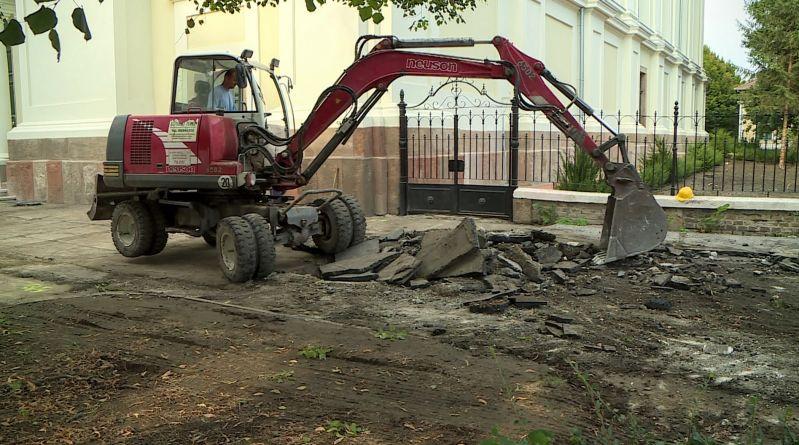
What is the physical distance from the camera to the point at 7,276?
8.42m

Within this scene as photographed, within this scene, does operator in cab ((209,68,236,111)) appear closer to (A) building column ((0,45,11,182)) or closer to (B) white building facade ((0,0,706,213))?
(B) white building facade ((0,0,706,213))

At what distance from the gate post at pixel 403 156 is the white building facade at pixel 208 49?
0.20 meters

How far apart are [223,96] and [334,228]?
7.03 feet

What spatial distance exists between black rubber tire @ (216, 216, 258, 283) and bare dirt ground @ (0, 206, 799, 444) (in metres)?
0.17

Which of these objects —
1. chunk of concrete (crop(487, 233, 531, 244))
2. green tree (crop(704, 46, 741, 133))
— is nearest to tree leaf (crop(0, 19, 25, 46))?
chunk of concrete (crop(487, 233, 531, 244))

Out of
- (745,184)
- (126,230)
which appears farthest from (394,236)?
(745,184)

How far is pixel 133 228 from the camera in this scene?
9.19 meters

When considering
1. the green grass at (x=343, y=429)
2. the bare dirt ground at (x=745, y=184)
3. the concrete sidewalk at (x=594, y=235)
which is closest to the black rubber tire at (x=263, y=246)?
the concrete sidewalk at (x=594, y=235)

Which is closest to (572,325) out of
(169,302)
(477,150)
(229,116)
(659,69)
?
(169,302)

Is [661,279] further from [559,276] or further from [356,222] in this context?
[356,222]

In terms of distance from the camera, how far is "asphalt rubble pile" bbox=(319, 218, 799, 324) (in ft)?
23.0

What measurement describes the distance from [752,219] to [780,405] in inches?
276

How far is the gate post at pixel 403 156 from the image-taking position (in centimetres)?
1264

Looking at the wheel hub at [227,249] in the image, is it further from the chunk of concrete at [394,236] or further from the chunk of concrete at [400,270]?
the chunk of concrete at [394,236]
